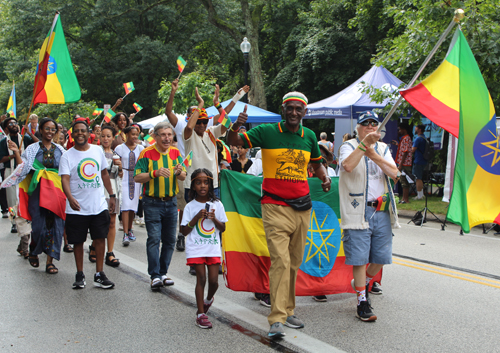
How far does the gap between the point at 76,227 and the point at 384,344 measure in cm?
362

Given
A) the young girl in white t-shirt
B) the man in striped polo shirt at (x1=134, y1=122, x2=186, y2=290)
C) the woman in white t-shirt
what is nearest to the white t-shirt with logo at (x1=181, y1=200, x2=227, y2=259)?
the young girl in white t-shirt

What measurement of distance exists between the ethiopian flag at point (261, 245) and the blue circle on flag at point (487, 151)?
5.56ft

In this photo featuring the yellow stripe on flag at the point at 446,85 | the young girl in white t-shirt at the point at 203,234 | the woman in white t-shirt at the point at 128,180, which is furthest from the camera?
the woman in white t-shirt at the point at 128,180

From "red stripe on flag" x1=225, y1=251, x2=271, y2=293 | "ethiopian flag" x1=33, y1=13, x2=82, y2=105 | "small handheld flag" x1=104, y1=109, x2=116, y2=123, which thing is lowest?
"red stripe on flag" x1=225, y1=251, x2=271, y2=293

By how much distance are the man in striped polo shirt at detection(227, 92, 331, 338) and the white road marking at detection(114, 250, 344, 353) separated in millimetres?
173

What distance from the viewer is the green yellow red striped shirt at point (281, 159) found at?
14.7ft

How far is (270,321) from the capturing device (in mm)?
4297

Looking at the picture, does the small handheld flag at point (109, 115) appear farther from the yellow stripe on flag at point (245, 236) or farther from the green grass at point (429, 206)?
the green grass at point (429, 206)

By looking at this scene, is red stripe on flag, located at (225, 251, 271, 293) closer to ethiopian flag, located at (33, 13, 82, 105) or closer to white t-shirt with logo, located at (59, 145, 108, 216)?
white t-shirt with logo, located at (59, 145, 108, 216)

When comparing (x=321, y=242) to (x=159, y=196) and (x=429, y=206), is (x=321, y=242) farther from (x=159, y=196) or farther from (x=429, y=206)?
(x=429, y=206)

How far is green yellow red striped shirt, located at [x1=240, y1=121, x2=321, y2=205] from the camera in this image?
4484mm

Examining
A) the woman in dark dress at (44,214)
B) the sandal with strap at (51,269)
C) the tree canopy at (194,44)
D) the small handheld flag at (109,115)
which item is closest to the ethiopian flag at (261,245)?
the woman in dark dress at (44,214)

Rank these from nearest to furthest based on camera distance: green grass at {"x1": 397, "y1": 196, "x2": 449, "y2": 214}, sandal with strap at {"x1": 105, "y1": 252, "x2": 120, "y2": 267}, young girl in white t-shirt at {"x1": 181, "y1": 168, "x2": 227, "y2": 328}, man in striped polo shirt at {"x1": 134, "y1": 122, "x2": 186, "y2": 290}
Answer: young girl in white t-shirt at {"x1": 181, "y1": 168, "x2": 227, "y2": 328} < man in striped polo shirt at {"x1": 134, "y1": 122, "x2": 186, "y2": 290} < sandal with strap at {"x1": 105, "y1": 252, "x2": 120, "y2": 267} < green grass at {"x1": 397, "y1": 196, "x2": 449, "y2": 214}

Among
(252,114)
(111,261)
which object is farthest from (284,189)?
(252,114)
